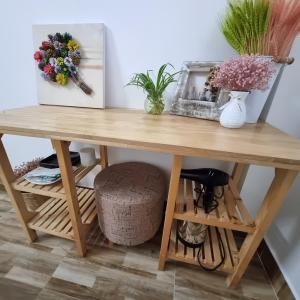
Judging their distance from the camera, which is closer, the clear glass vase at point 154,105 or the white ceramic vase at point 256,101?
the white ceramic vase at point 256,101

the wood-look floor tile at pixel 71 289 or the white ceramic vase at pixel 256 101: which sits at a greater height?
the white ceramic vase at pixel 256 101

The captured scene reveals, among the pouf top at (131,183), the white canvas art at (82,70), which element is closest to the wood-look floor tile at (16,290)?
the pouf top at (131,183)

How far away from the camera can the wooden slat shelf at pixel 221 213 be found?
29.1 inches

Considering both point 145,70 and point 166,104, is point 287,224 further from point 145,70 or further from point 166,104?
point 145,70

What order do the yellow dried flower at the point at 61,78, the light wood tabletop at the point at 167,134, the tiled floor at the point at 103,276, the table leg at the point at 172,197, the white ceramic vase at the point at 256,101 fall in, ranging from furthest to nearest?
the yellow dried flower at the point at 61,78 < the tiled floor at the point at 103,276 < the white ceramic vase at the point at 256,101 < the table leg at the point at 172,197 < the light wood tabletop at the point at 167,134

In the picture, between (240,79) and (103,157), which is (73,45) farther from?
(240,79)

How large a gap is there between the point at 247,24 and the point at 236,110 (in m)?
0.34

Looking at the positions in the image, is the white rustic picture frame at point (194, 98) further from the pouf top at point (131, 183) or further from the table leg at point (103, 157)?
the table leg at point (103, 157)

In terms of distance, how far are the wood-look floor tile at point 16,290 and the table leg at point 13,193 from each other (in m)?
0.23

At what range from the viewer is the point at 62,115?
0.88 m

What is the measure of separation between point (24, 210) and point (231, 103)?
1248mm

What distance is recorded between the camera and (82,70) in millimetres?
998

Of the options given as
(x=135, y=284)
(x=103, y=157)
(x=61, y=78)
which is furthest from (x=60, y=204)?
(x=61, y=78)

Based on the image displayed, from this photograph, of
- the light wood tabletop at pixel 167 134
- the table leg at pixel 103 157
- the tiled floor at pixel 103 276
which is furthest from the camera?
the table leg at pixel 103 157
